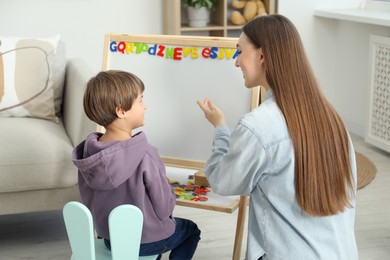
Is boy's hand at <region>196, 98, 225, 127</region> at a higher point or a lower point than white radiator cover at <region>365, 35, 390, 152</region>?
higher

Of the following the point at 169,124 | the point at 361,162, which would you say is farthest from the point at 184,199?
the point at 361,162

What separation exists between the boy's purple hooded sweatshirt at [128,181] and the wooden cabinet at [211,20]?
6.98 ft

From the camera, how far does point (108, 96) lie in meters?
1.79

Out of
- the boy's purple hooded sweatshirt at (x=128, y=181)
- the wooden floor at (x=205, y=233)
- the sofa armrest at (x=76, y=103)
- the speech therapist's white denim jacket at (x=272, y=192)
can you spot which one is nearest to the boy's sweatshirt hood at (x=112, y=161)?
the boy's purple hooded sweatshirt at (x=128, y=181)

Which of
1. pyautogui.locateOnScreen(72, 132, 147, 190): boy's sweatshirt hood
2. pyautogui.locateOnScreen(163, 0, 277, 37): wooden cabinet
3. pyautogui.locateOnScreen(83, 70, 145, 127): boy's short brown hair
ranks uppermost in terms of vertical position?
pyautogui.locateOnScreen(163, 0, 277, 37): wooden cabinet

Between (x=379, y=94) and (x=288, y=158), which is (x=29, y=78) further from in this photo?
(x=379, y=94)

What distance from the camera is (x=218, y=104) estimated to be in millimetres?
2299

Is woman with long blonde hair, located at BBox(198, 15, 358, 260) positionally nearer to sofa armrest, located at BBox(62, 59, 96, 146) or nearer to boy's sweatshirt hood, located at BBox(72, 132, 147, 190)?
boy's sweatshirt hood, located at BBox(72, 132, 147, 190)

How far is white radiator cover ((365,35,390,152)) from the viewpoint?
3715 mm

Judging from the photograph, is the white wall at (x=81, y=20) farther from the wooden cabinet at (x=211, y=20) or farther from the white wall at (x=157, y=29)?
the wooden cabinet at (x=211, y=20)

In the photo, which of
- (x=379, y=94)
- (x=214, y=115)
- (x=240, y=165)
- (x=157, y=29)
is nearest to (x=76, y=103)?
(x=214, y=115)

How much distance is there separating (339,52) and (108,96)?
2.91 meters

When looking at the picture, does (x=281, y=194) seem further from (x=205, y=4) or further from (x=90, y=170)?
(x=205, y=4)

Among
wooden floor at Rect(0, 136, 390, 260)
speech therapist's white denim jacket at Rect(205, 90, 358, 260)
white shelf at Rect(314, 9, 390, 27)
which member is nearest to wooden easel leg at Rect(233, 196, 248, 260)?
wooden floor at Rect(0, 136, 390, 260)
